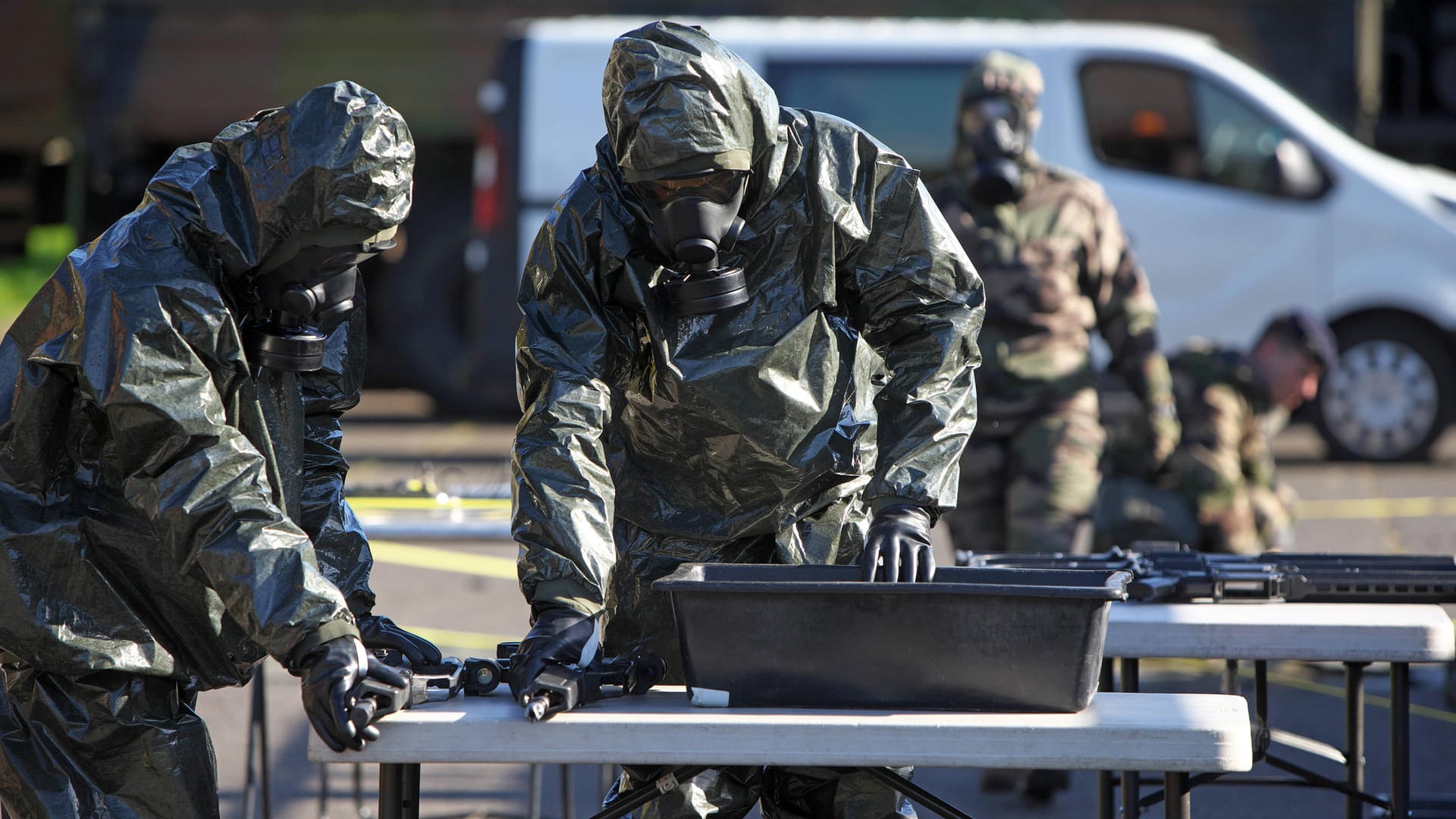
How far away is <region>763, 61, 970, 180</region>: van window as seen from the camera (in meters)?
9.24

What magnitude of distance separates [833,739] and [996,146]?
2.85 metres

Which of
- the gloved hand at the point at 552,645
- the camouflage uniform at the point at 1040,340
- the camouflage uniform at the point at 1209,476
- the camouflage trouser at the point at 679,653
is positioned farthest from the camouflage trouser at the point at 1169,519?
the gloved hand at the point at 552,645

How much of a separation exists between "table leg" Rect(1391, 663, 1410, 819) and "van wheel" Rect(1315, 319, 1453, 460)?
6312 mm

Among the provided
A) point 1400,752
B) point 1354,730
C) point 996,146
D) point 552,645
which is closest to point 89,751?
point 552,645

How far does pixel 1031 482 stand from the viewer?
4.79 metres

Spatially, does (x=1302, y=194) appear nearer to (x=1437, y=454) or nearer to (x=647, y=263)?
(x=1437, y=454)

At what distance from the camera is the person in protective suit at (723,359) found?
268 cm

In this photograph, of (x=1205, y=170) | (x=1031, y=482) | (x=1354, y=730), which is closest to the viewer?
(x=1354, y=730)

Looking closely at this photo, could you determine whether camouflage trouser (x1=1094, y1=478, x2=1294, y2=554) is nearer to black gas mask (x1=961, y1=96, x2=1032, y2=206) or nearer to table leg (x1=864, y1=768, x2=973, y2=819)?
black gas mask (x1=961, y1=96, x2=1032, y2=206)

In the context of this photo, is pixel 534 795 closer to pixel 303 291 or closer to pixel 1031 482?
pixel 1031 482

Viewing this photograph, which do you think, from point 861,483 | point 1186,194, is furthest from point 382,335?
point 861,483

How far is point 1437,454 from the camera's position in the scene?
1017 centimetres

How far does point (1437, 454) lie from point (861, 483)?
8161 millimetres

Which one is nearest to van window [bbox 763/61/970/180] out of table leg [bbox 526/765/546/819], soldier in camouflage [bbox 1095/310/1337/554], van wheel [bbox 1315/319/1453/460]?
van wheel [bbox 1315/319/1453/460]
